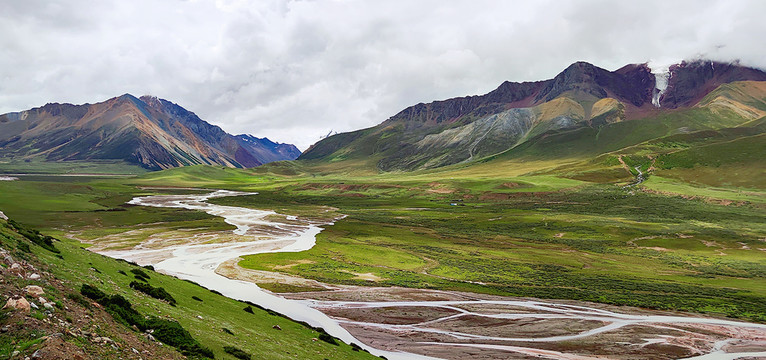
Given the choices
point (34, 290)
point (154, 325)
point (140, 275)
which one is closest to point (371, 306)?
point (140, 275)

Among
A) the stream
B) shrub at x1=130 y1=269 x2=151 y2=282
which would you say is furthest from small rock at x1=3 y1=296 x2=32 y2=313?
the stream

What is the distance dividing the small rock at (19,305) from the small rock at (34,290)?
5.22 feet

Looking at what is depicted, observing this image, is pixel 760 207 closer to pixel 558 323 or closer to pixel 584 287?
pixel 584 287

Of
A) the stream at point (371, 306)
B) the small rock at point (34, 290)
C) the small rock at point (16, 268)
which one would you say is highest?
the small rock at point (16, 268)

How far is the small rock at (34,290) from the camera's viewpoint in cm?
1505

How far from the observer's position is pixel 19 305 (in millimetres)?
13258

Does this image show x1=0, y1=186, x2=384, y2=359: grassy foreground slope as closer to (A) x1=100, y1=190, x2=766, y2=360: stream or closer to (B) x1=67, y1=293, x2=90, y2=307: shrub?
(B) x1=67, y1=293, x2=90, y2=307: shrub

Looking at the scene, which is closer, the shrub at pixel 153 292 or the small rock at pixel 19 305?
the small rock at pixel 19 305

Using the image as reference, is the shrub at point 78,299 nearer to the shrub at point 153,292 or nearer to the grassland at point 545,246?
the shrub at point 153,292

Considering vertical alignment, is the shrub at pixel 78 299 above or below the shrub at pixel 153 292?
above

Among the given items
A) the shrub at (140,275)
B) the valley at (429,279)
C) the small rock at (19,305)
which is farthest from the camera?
the shrub at (140,275)

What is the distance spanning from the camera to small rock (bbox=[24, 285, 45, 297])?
15047 millimetres

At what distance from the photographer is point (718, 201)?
17188 centimetres

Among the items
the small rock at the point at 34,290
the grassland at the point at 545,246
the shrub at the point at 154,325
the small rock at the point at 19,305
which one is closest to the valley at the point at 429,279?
the shrub at the point at 154,325
